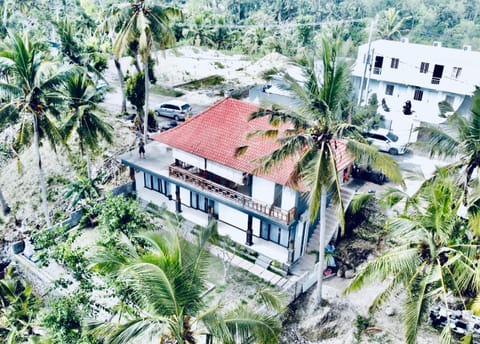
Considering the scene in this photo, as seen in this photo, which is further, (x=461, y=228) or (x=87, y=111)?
(x=87, y=111)

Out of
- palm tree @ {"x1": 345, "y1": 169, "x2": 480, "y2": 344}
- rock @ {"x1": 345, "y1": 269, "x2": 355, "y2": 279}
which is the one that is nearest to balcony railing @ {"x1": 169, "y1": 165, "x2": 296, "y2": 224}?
rock @ {"x1": 345, "y1": 269, "x2": 355, "y2": 279}

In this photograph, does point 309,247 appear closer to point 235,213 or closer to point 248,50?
point 235,213

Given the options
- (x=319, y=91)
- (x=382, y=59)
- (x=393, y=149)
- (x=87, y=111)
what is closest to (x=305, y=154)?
(x=319, y=91)

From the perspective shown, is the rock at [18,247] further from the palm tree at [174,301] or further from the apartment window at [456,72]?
the apartment window at [456,72]

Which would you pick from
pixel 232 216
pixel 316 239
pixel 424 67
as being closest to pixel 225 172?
pixel 232 216

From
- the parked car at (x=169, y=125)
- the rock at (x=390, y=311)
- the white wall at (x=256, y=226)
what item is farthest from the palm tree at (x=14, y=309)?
the parked car at (x=169, y=125)

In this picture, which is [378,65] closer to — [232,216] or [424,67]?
[424,67]

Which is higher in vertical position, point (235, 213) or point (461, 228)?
point (461, 228)
